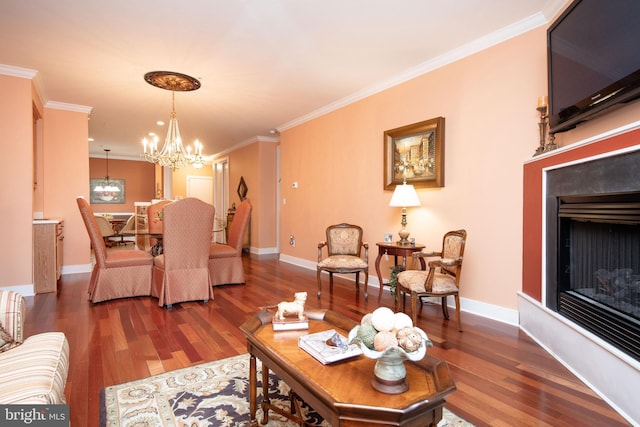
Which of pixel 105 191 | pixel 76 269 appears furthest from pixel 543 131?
pixel 105 191

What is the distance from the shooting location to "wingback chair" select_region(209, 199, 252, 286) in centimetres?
461

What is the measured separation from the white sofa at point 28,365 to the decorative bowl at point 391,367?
45.8 inches

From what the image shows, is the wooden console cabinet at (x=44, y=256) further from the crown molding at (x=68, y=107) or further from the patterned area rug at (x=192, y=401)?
the patterned area rug at (x=192, y=401)

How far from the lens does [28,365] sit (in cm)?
139

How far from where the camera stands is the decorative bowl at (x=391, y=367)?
43.6 inches

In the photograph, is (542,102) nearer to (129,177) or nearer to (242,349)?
(242,349)

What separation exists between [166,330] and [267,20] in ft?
9.42

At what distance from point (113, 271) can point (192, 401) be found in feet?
8.76

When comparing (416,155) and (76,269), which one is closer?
(416,155)

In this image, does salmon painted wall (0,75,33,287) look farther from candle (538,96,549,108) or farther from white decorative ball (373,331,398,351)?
candle (538,96,549,108)

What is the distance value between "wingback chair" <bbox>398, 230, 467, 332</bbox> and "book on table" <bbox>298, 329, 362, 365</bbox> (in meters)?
1.61

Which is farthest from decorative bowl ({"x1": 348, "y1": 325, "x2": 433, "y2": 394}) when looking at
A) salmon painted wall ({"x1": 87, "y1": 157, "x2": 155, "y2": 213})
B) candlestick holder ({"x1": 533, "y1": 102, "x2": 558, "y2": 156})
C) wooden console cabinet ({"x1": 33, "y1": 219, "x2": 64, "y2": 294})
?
salmon painted wall ({"x1": 87, "y1": 157, "x2": 155, "y2": 213})

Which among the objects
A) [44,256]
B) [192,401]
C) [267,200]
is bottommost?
[192,401]

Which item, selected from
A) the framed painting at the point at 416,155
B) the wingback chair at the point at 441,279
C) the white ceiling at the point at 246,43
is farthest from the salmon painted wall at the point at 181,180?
the wingback chair at the point at 441,279
